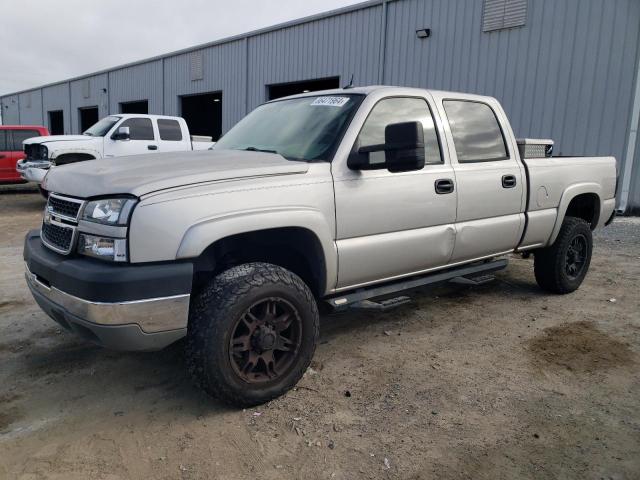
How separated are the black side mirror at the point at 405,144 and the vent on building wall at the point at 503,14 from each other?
1007cm

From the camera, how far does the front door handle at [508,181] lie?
4.37 m

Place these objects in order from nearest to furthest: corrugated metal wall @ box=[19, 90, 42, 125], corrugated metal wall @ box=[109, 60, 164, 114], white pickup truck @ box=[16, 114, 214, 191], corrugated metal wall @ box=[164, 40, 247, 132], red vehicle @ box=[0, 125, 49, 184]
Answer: white pickup truck @ box=[16, 114, 214, 191] < red vehicle @ box=[0, 125, 49, 184] < corrugated metal wall @ box=[164, 40, 247, 132] < corrugated metal wall @ box=[109, 60, 164, 114] < corrugated metal wall @ box=[19, 90, 42, 125]

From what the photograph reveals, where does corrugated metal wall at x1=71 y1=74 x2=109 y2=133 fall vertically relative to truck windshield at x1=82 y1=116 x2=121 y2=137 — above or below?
above

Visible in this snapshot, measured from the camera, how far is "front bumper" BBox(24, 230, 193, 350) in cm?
250

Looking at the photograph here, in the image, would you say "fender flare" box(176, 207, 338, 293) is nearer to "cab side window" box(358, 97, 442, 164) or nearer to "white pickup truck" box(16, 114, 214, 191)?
"cab side window" box(358, 97, 442, 164)

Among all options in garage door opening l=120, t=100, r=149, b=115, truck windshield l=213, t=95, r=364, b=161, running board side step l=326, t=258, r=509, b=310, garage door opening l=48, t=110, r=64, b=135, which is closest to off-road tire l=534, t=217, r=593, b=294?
running board side step l=326, t=258, r=509, b=310

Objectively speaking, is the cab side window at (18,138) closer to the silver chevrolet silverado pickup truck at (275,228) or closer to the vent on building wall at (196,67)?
the vent on building wall at (196,67)

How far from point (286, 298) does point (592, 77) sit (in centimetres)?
1019

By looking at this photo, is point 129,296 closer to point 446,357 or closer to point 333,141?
point 333,141

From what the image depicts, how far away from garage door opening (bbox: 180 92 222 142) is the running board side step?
820 inches

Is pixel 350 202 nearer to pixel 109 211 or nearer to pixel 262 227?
pixel 262 227

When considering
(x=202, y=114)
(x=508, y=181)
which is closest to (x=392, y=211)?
(x=508, y=181)

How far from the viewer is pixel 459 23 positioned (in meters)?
12.5

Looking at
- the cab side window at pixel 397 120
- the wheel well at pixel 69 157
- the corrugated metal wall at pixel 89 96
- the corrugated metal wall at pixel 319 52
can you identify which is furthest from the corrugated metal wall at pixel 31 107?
the cab side window at pixel 397 120
